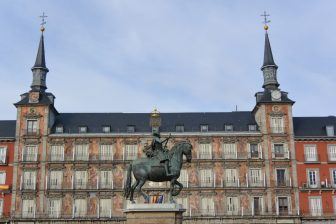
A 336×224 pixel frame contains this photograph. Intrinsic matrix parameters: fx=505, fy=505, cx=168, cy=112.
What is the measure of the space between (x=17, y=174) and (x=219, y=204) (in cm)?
2654

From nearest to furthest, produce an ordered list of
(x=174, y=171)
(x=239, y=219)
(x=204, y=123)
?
(x=174, y=171) < (x=239, y=219) < (x=204, y=123)

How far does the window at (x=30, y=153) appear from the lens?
218 ft

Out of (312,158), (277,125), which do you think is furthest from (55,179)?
(312,158)

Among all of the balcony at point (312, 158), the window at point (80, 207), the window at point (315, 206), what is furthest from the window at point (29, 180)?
the window at point (315, 206)

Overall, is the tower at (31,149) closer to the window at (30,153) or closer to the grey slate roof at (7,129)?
the window at (30,153)

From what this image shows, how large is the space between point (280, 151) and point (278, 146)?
709mm

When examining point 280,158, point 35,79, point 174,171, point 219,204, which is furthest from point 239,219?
point 174,171

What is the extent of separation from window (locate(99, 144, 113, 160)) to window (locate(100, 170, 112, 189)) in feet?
6.07

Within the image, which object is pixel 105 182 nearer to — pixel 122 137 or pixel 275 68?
pixel 122 137

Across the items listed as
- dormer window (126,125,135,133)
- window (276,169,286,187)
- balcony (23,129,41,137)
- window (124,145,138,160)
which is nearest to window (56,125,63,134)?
balcony (23,129,41,137)

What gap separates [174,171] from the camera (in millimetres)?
24672

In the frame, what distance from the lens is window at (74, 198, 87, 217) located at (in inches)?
2552

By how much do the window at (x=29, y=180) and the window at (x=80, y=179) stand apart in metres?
5.39

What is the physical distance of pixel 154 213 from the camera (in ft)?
78.1
